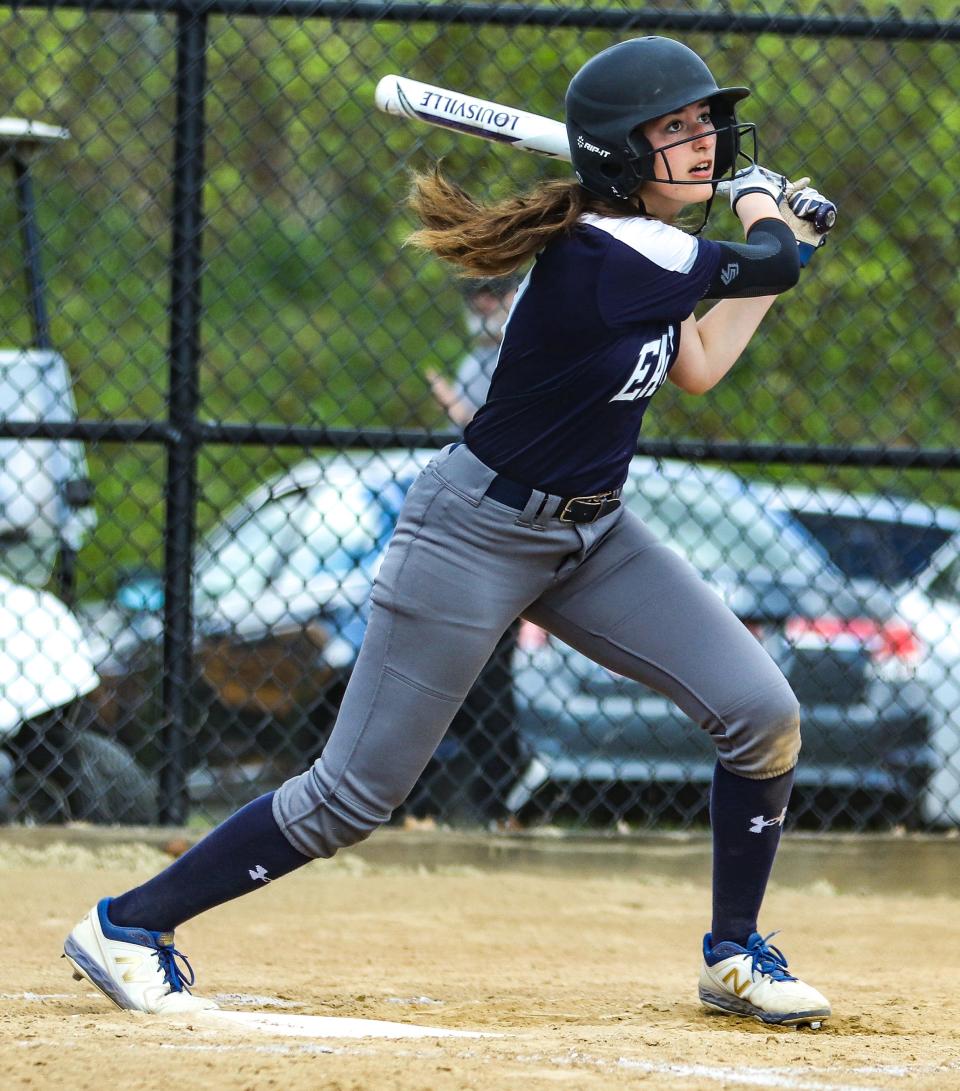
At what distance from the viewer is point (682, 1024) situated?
3107 mm

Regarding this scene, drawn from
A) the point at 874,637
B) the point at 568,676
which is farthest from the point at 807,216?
the point at 874,637

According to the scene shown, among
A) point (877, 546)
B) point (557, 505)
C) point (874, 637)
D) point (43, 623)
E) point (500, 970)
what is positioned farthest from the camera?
point (877, 546)

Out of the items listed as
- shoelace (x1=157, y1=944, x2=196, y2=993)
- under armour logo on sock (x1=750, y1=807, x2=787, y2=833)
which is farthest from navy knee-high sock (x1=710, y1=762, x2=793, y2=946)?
shoelace (x1=157, y1=944, x2=196, y2=993)

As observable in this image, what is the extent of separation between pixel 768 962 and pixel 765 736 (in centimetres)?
49

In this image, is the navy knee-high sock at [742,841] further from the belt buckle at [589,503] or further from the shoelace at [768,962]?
the belt buckle at [589,503]

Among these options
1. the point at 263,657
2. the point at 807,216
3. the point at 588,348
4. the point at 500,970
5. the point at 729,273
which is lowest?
the point at 500,970

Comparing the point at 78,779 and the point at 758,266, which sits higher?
the point at 758,266

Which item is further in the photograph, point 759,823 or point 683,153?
point 759,823

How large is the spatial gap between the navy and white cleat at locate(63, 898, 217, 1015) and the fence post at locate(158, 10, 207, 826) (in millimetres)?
1701

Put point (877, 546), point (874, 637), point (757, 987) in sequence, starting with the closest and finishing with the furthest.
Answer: point (757, 987)
point (874, 637)
point (877, 546)

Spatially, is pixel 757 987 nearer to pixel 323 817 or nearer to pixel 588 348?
pixel 323 817

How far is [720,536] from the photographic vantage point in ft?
19.6

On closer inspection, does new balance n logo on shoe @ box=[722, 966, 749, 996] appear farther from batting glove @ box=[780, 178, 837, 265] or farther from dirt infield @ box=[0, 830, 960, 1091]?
batting glove @ box=[780, 178, 837, 265]

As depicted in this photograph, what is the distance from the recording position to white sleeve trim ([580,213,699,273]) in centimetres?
276
